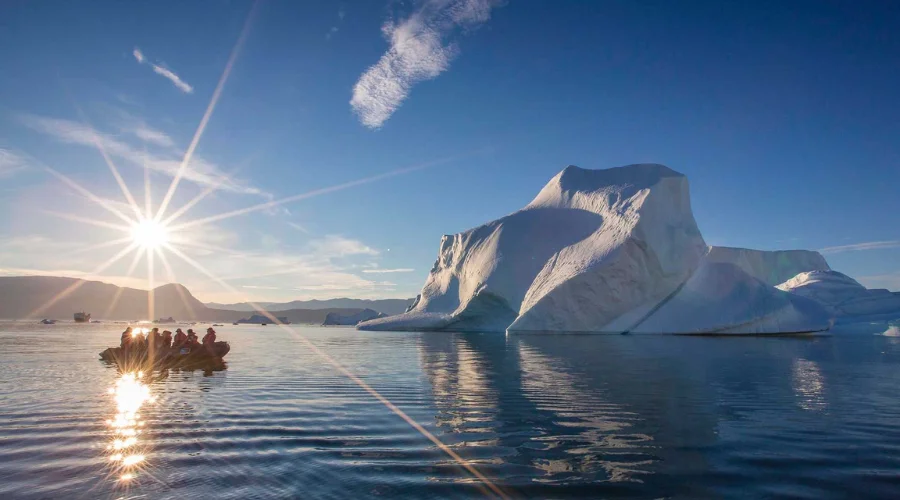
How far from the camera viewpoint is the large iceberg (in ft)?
134

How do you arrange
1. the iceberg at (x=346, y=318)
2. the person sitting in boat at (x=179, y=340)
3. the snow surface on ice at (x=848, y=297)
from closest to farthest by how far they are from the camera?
1. the person sitting in boat at (x=179, y=340)
2. the snow surface on ice at (x=848, y=297)
3. the iceberg at (x=346, y=318)

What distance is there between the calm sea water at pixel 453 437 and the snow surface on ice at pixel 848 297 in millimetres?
57213

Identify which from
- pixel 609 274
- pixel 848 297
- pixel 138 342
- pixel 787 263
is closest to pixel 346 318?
pixel 609 274

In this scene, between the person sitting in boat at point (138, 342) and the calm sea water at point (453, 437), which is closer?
the calm sea water at point (453, 437)

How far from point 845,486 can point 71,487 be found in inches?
289

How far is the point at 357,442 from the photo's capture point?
666 cm

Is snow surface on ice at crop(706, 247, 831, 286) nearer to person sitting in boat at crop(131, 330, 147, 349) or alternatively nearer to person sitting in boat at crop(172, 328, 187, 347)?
person sitting in boat at crop(172, 328, 187, 347)

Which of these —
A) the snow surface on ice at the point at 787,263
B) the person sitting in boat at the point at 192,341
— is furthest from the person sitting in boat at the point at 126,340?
the snow surface on ice at the point at 787,263

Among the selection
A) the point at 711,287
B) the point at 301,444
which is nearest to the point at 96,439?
the point at 301,444

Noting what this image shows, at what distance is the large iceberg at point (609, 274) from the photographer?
40844 millimetres

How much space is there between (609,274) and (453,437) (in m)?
37.5

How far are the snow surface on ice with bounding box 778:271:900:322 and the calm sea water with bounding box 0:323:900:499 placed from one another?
188ft

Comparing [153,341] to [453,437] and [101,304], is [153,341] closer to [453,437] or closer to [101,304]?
[453,437]

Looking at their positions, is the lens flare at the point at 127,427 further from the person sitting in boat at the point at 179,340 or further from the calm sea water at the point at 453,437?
the person sitting in boat at the point at 179,340
